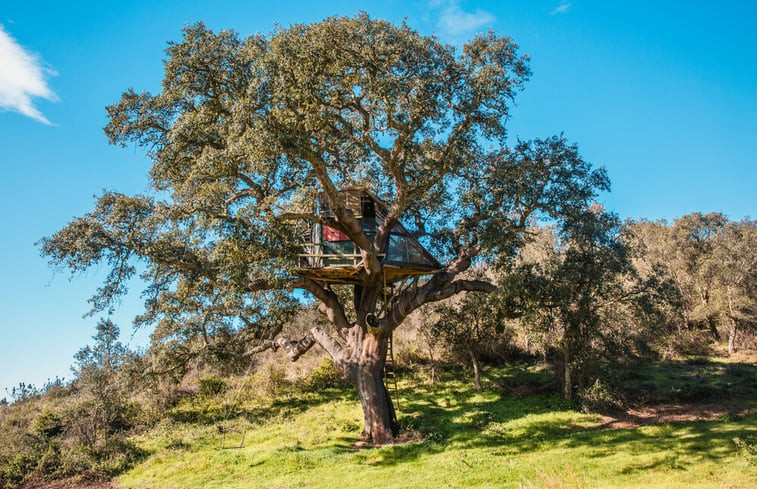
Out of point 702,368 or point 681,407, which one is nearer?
point 681,407

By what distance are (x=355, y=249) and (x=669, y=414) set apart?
1286cm

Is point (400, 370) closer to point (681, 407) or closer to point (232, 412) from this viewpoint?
point (232, 412)

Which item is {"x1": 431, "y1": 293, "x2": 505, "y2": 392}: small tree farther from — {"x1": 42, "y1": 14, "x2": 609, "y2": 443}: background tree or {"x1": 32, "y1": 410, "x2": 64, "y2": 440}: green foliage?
{"x1": 32, "y1": 410, "x2": 64, "y2": 440}: green foliage

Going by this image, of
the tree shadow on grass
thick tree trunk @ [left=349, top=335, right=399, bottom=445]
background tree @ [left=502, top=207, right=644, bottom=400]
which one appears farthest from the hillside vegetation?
background tree @ [left=502, top=207, right=644, bottom=400]

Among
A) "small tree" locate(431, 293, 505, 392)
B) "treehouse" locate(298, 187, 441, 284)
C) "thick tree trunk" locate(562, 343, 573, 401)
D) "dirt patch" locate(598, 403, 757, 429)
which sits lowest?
"dirt patch" locate(598, 403, 757, 429)

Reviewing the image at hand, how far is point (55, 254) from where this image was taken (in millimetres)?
12156

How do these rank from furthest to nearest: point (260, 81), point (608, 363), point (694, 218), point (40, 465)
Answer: point (694, 218)
point (608, 363)
point (40, 465)
point (260, 81)

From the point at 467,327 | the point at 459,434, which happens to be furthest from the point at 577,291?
the point at 459,434

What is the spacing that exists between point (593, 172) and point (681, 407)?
9786 millimetres

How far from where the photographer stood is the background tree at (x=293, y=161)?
11727 mm

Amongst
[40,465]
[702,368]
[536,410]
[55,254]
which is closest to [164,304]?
[55,254]

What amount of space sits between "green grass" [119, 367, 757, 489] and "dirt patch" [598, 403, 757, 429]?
73 centimetres

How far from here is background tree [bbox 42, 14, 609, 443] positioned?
1173 cm

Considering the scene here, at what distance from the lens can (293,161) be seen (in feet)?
38.6
